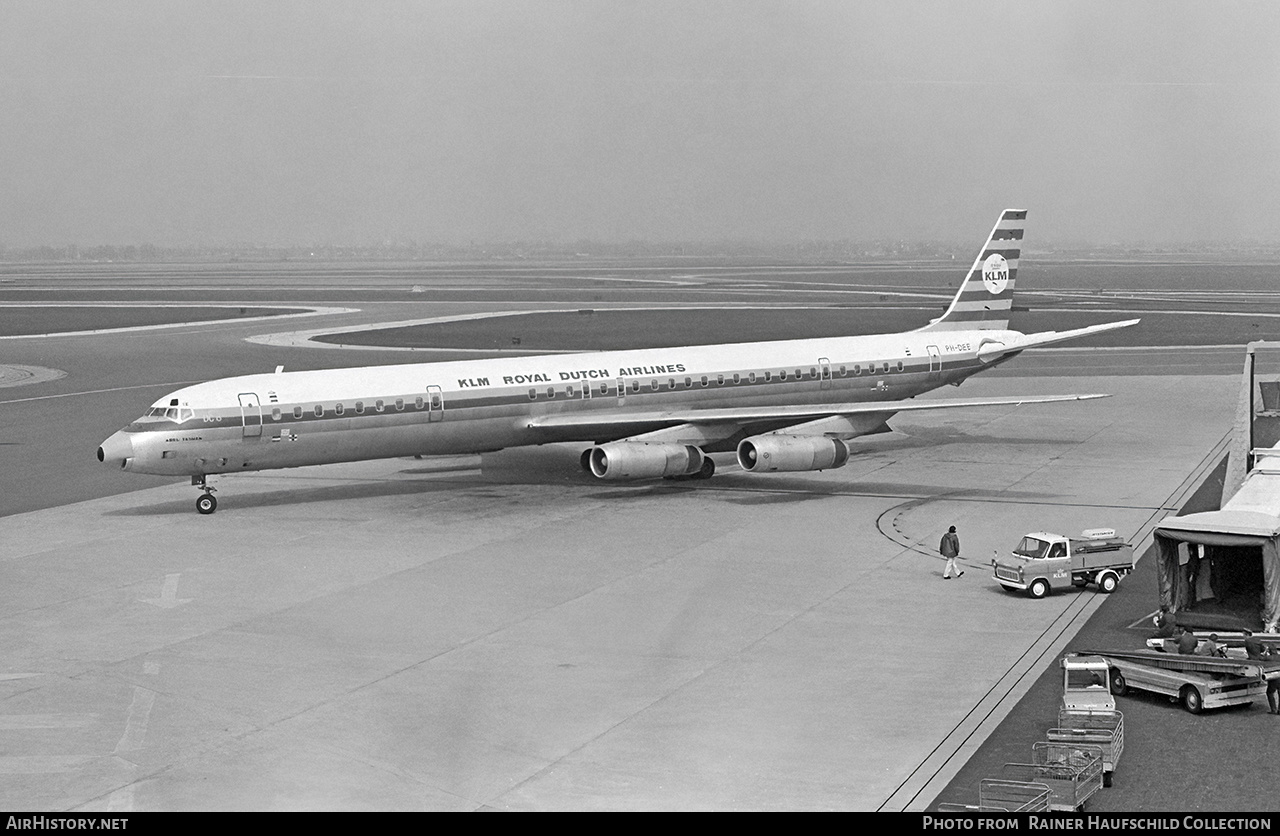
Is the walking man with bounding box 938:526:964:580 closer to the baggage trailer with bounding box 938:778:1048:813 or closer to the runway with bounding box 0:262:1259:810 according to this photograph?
the runway with bounding box 0:262:1259:810

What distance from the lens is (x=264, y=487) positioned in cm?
4472

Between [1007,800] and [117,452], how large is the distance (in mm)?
27158

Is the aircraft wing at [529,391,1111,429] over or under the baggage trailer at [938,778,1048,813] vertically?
over

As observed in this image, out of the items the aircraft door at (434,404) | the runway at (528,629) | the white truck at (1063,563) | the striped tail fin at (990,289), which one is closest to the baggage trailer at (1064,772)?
the runway at (528,629)

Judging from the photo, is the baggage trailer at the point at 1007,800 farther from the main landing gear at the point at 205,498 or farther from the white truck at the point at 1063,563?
the main landing gear at the point at 205,498

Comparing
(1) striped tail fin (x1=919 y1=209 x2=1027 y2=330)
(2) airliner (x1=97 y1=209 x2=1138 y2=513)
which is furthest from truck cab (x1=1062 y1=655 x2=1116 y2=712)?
(1) striped tail fin (x1=919 y1=209 x2=1027 y2=330)

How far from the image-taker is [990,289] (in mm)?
55812

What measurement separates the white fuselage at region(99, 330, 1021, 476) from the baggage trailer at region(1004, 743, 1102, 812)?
24.4 m

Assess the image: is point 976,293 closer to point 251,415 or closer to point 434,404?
point 434,404

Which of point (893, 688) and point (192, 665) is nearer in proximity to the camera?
point (893, 688)

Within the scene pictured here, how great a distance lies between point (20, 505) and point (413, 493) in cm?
1126

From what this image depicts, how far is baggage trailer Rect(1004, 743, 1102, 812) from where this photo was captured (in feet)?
60.8
